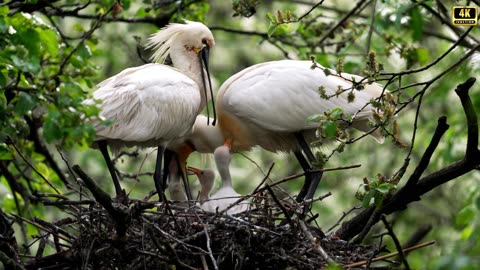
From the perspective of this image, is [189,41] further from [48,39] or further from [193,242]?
[193,242]

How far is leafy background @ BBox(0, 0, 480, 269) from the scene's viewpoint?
627cm

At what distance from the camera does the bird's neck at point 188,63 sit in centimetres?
953

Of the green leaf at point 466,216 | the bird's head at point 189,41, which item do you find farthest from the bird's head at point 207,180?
the green leaf at point 466,216

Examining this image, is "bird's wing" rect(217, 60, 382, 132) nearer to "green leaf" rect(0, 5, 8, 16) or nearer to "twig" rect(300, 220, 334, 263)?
"twig" rect(300, 220, 334, 263)

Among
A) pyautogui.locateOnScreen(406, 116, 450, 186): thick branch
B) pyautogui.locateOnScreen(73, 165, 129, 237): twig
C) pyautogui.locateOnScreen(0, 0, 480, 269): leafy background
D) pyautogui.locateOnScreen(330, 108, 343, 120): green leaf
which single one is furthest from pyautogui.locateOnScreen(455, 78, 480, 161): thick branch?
pyautogui.locateOnScreen(73, 165, 129, 237): twig

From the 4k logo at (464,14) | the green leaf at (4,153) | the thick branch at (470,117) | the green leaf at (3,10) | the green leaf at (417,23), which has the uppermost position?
the green leaf at (417,23)

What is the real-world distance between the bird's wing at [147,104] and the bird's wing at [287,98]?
→ 1.82 feet

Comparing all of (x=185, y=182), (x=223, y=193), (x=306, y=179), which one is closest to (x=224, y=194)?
(x=223, y=193)

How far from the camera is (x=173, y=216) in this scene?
687 centimetres

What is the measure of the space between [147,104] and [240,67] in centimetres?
864

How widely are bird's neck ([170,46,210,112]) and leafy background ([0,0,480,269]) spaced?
2.01 ft

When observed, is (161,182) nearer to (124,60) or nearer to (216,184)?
(216,184)

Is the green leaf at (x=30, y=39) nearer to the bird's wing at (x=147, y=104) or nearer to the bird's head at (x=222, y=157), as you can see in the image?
the bird's wing at (x=147, y=104)

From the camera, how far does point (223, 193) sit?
8.47 m
